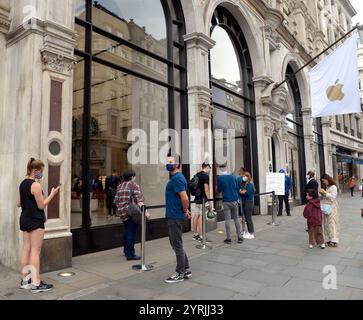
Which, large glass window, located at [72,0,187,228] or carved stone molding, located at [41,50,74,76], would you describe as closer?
carved stone molding, located at [41,50,74,76]

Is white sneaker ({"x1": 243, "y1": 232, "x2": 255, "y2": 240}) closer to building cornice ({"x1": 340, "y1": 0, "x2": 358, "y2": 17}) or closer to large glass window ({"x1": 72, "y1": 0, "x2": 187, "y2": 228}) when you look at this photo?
large glass window ({"x1": 72, "y1": 0, "x2": 187, "y2": 228})

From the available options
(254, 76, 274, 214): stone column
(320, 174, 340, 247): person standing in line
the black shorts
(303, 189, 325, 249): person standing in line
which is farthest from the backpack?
(254, 76, 274, 214): stone column

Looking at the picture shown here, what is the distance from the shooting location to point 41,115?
532cm

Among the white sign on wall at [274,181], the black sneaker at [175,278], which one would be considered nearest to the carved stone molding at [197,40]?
the white sign on wall at [274,181]

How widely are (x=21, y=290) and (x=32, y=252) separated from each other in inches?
21.5

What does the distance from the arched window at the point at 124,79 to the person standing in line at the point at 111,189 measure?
0.16 m

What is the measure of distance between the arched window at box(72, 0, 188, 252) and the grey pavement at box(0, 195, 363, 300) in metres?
1.67

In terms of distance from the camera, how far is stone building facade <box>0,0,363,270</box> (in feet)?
17.7

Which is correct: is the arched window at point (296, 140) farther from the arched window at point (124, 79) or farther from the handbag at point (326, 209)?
the handbag at point (326, 209)

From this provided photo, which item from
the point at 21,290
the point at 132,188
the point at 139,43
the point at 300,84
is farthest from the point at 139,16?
the point at 300,84

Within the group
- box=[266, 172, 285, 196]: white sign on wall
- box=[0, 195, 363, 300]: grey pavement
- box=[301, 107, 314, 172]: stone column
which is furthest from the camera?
box=[301, 107, 314, 172]: stone column

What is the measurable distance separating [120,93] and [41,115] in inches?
124

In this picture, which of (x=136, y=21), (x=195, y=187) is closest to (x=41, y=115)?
(x=195, y=187)

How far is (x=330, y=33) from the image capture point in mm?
27453
